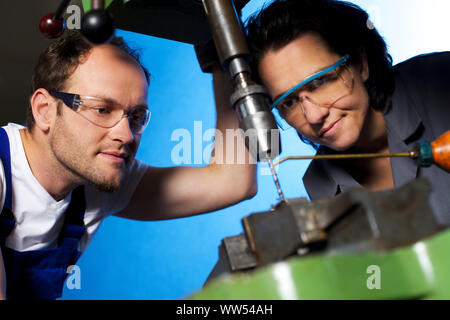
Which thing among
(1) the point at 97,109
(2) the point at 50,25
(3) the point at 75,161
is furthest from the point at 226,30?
(3) the point at 75,161

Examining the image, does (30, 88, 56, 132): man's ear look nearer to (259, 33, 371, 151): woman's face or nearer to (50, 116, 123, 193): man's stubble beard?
(50, 116, 123, 193): man's stubble beard

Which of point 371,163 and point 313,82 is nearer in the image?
point 313,82

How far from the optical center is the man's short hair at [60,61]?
4.12 feet

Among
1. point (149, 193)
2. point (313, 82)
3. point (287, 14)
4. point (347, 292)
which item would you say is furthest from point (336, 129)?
point (347, 292)

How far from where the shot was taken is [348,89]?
4.05 feet

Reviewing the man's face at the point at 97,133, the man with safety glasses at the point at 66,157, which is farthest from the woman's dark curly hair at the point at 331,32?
the man's face at the point at 97,133

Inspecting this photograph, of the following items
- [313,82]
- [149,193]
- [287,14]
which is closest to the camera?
[313,82]

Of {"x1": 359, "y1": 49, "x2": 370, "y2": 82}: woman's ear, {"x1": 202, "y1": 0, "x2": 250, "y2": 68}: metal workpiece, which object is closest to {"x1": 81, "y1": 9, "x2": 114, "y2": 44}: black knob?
{"x1": 202, "y1": 0, "x2": 250, "y2": 68}: metal workpiece

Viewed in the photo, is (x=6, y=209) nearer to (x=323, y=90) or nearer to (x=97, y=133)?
(x=97, y=133)

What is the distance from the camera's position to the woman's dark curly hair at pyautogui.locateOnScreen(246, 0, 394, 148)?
1.28 metres

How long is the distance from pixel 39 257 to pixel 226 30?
0.85 meters

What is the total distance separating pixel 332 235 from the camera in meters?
0.53

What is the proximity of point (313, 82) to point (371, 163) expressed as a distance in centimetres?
38
